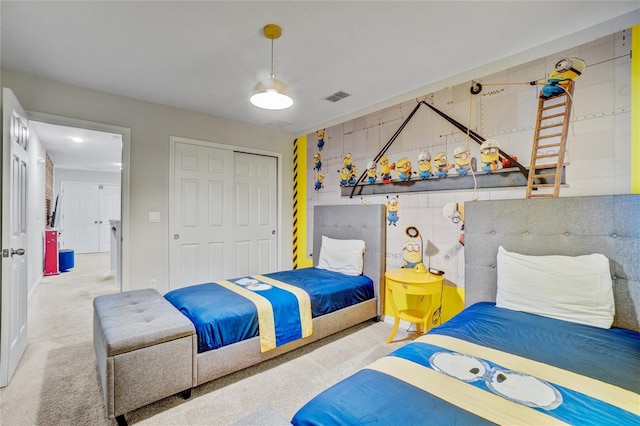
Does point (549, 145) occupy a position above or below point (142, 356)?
above

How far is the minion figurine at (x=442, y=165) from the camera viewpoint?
2.88 metres

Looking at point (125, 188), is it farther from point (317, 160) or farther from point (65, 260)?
point (65, 260)

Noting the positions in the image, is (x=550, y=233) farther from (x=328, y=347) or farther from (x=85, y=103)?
(x=85, y=103)

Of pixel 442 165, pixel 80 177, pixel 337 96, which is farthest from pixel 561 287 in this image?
pixel 80 177

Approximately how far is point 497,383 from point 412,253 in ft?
6.12

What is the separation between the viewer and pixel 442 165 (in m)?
2.91

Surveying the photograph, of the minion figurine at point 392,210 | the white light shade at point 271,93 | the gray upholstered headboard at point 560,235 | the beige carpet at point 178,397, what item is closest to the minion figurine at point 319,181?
the minion figurine at point 392,210

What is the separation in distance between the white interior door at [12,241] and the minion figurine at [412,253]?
3334 mm

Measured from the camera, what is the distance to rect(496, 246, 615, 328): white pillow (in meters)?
1.80

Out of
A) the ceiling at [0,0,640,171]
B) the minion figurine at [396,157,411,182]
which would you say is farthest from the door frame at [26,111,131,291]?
the minion figurine at [396,157,411,182]

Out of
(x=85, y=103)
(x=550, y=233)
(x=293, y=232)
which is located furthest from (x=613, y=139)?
(x=85, y=103)

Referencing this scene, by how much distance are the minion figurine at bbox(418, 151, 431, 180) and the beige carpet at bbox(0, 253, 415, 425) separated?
1663 millimetres

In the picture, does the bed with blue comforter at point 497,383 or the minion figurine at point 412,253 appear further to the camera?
the minion figurine at point 412,253

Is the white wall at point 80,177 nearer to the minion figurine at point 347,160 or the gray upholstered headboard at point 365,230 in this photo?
the gray upholstered headboard at point 365,230
